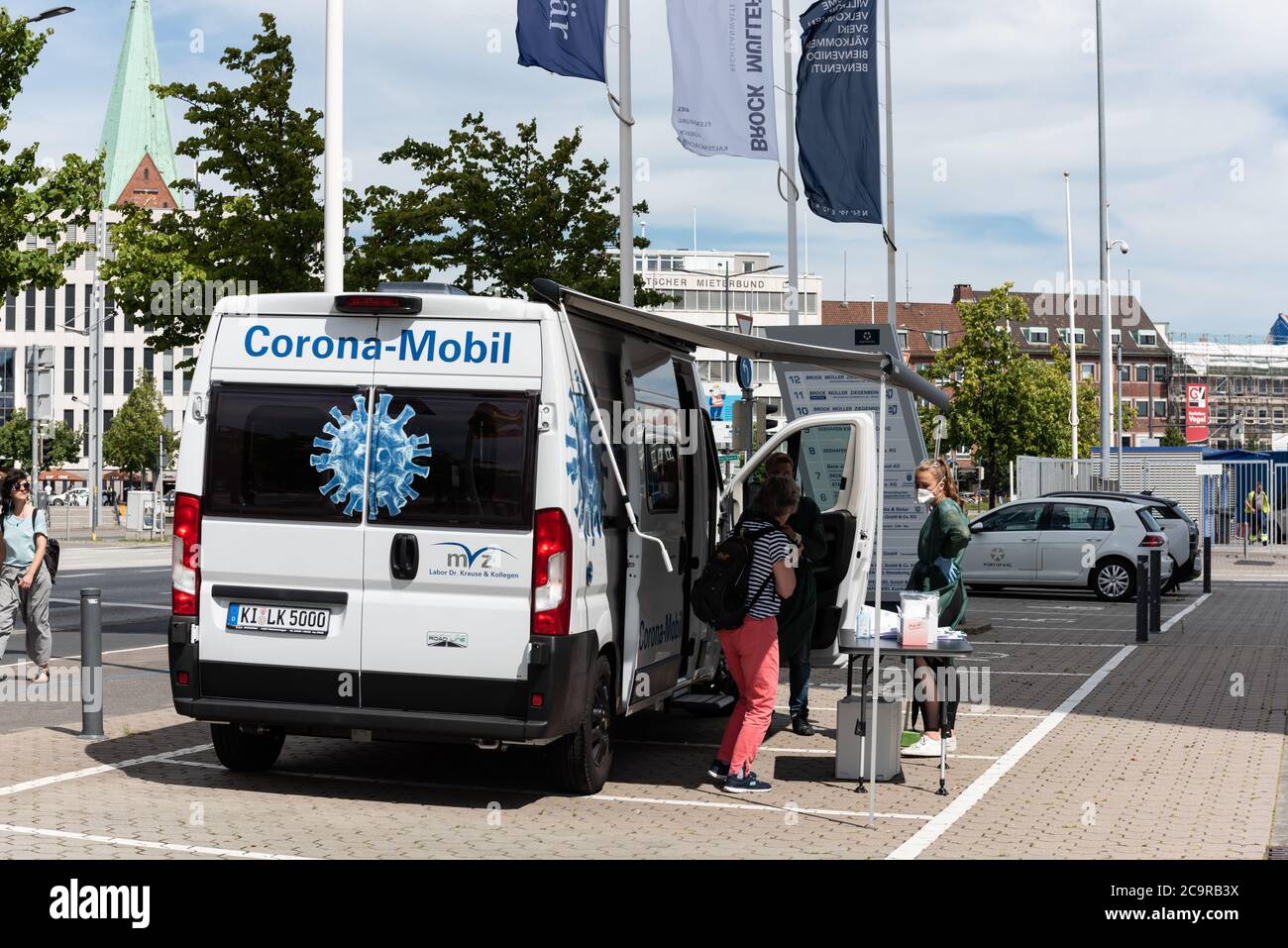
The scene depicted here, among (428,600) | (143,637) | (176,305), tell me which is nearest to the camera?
(428,600)

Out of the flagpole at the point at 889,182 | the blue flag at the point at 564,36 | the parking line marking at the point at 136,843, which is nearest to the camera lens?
the parking line marking at the point at 136,843

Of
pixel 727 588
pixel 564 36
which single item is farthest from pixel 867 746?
pixel 564 36

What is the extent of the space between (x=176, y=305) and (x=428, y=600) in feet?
32.9

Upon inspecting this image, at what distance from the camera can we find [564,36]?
52.0 ft

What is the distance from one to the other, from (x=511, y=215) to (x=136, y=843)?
14804 millimetres

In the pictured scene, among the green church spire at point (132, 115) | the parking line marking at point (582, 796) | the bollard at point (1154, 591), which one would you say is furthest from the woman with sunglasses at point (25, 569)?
the green church spire at point (132, 115)

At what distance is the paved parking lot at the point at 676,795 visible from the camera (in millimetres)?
7508

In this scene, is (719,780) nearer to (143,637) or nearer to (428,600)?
(428,600)

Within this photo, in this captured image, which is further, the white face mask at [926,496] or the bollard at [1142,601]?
the bollard at [1142,601]

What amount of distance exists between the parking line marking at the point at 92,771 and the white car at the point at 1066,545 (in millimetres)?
16736

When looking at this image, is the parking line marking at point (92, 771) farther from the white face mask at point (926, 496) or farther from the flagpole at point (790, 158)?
the flagpole at point (790, 158)
